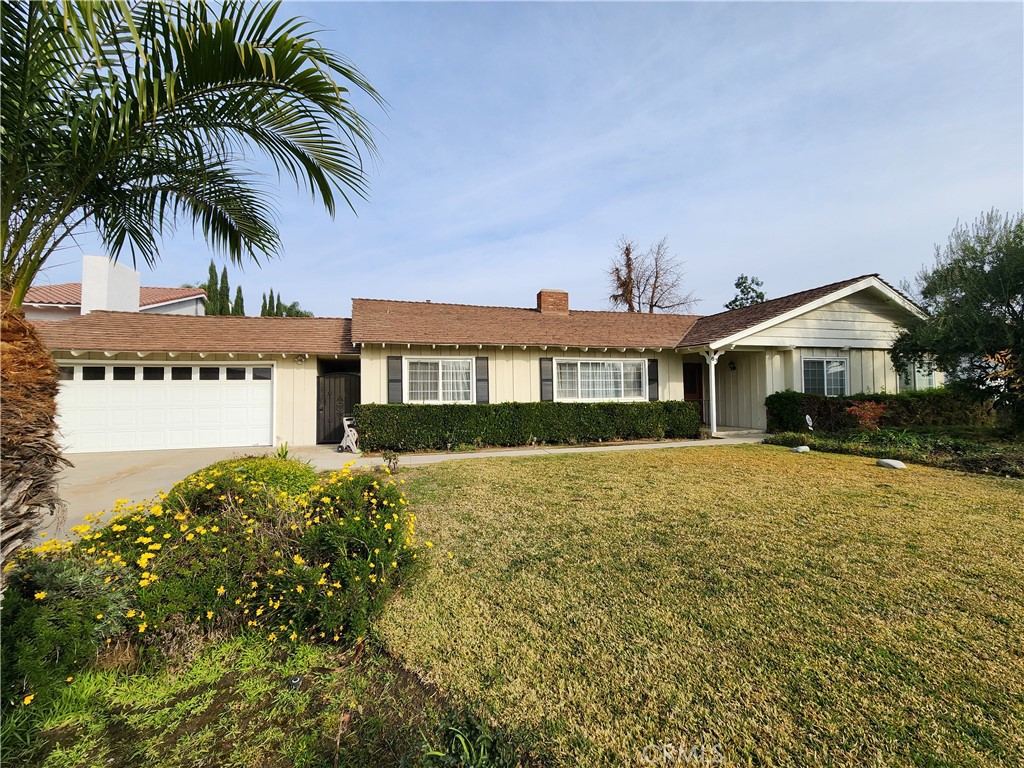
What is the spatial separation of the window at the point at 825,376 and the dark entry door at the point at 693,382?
348cm

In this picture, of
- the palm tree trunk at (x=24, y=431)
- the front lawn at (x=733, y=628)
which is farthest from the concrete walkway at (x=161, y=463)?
the front lawn at (x=733, y=628)

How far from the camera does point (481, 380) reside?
13633mm

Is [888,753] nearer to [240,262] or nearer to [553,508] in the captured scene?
[553,508]

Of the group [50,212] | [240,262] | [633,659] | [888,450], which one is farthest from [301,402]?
[888,450]

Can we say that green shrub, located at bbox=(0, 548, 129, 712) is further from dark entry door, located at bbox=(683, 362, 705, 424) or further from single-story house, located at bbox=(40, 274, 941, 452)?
dark entry door, located at bbox=(683, 362, 705, 424)

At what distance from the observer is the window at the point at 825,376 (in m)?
14.9

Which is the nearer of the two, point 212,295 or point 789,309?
point 789,309

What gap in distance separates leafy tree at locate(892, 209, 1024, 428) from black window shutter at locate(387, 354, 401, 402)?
14486 millimetres

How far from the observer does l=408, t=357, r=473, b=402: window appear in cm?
1326

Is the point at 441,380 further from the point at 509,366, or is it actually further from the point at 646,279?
the point at 646,279

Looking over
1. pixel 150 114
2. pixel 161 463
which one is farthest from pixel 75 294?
pixel 150 114

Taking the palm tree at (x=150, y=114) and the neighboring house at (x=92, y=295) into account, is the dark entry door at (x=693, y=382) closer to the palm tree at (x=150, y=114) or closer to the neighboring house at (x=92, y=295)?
the palm tree at (x=150, y=114)

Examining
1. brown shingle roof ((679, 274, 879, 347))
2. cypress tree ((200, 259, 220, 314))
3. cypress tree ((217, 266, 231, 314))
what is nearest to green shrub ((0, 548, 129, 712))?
brown shingle roof ((679, 274, 879, 347))

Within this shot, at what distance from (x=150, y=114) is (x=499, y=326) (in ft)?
39.1
